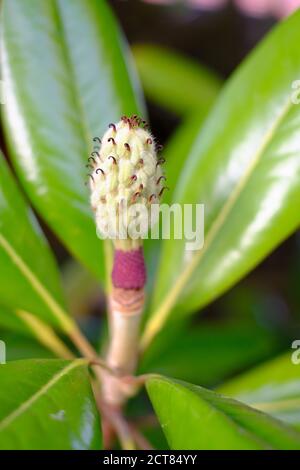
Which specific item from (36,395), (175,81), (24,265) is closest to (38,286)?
(24,265)

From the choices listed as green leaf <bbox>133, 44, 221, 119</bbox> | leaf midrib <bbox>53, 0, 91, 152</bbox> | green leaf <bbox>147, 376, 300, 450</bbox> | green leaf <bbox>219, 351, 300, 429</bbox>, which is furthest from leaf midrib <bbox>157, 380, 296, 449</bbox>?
green leaf <bbox>133, 44, 221, 119</bbox>

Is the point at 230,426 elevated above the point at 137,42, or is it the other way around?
the point at 137,42

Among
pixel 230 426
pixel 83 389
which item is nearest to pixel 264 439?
pixel 230 426

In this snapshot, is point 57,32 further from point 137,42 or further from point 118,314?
point 137,42

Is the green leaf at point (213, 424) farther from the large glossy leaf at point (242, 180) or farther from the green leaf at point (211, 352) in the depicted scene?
the green leaf at point (211, 352)

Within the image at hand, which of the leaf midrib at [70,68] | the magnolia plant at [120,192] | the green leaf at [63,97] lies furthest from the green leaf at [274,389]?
the leaf midrib at [70,68]

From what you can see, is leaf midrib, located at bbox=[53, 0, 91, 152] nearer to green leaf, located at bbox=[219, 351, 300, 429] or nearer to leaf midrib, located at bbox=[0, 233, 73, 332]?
leaf midrib, located at bbox=[0, 233, 73, 332]
